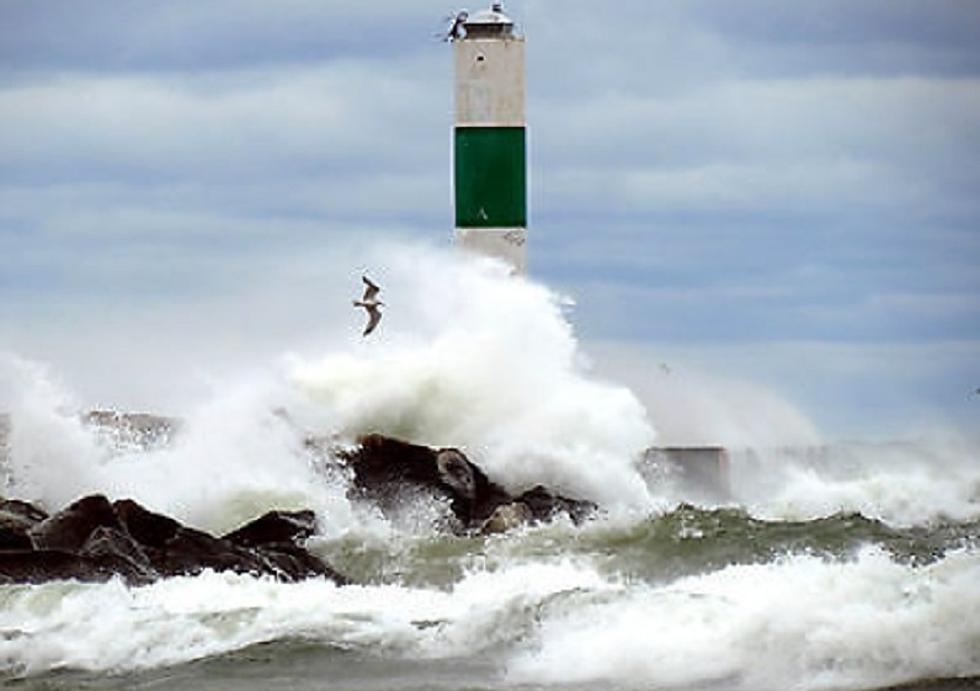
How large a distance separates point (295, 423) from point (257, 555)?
7.78m

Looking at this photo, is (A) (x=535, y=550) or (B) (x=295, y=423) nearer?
(A) (x=535, y=550)

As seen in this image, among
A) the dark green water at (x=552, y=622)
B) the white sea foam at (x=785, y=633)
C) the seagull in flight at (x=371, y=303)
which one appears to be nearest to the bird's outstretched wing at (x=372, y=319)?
the seagull in flight at (x=371, y=303)

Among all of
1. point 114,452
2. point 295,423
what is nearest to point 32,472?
point 114,452

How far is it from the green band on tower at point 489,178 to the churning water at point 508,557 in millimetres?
616

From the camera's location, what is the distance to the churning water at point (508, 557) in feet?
44.4

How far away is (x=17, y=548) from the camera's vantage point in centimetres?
1814

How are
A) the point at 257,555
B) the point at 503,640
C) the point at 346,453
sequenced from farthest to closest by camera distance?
the point at 346,453 → the point at 257,555 → the point at 503,640

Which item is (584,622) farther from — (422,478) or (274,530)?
(422,478)

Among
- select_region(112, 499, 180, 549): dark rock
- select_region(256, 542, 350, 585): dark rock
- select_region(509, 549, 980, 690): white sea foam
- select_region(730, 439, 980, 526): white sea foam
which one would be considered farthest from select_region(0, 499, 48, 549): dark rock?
select_region(730, 439, 980, 526): white sea foam

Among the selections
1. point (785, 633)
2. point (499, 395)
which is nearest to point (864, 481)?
point (499, 395)

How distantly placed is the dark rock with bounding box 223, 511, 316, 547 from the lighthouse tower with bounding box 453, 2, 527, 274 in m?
4.83

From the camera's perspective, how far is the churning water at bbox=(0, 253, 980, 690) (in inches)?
533

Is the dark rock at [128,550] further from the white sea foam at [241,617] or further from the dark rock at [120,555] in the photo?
the white sea foam at [241,617]

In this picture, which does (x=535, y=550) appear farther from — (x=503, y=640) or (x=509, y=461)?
(x=509, y=461)
